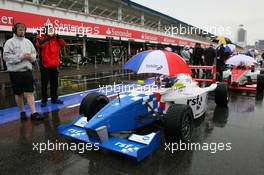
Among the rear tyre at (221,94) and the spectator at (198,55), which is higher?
the spectator at (198,55)

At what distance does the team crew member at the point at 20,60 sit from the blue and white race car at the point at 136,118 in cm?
153

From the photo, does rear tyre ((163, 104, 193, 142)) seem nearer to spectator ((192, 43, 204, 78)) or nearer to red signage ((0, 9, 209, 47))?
spectator ((192, 43, 204, 78))

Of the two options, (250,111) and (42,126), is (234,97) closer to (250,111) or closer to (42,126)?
(250,111)

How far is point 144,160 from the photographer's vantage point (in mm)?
3316

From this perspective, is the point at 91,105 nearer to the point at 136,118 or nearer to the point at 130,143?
the point at 136,118

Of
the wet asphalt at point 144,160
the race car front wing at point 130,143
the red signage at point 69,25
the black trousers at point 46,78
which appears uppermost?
the red signage at point 69,25

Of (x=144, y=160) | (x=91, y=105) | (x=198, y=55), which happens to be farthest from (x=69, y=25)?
(x=144, y=160)

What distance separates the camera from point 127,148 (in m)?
3.23

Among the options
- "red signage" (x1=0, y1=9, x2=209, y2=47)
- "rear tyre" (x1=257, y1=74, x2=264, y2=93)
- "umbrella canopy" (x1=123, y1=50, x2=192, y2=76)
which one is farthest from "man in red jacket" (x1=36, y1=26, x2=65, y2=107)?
"red signage" (x1=0, y1=9, x2=209, y2=47)

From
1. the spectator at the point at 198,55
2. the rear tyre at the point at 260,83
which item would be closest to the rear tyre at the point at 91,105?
the rear tyre at the point at 260,83

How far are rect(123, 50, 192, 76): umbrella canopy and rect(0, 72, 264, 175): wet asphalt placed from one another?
116 cm

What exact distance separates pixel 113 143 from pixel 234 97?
229 inches

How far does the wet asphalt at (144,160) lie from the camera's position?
3.09 metres

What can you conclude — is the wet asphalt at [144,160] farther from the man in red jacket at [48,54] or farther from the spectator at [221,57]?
the spectator at [221,57]
